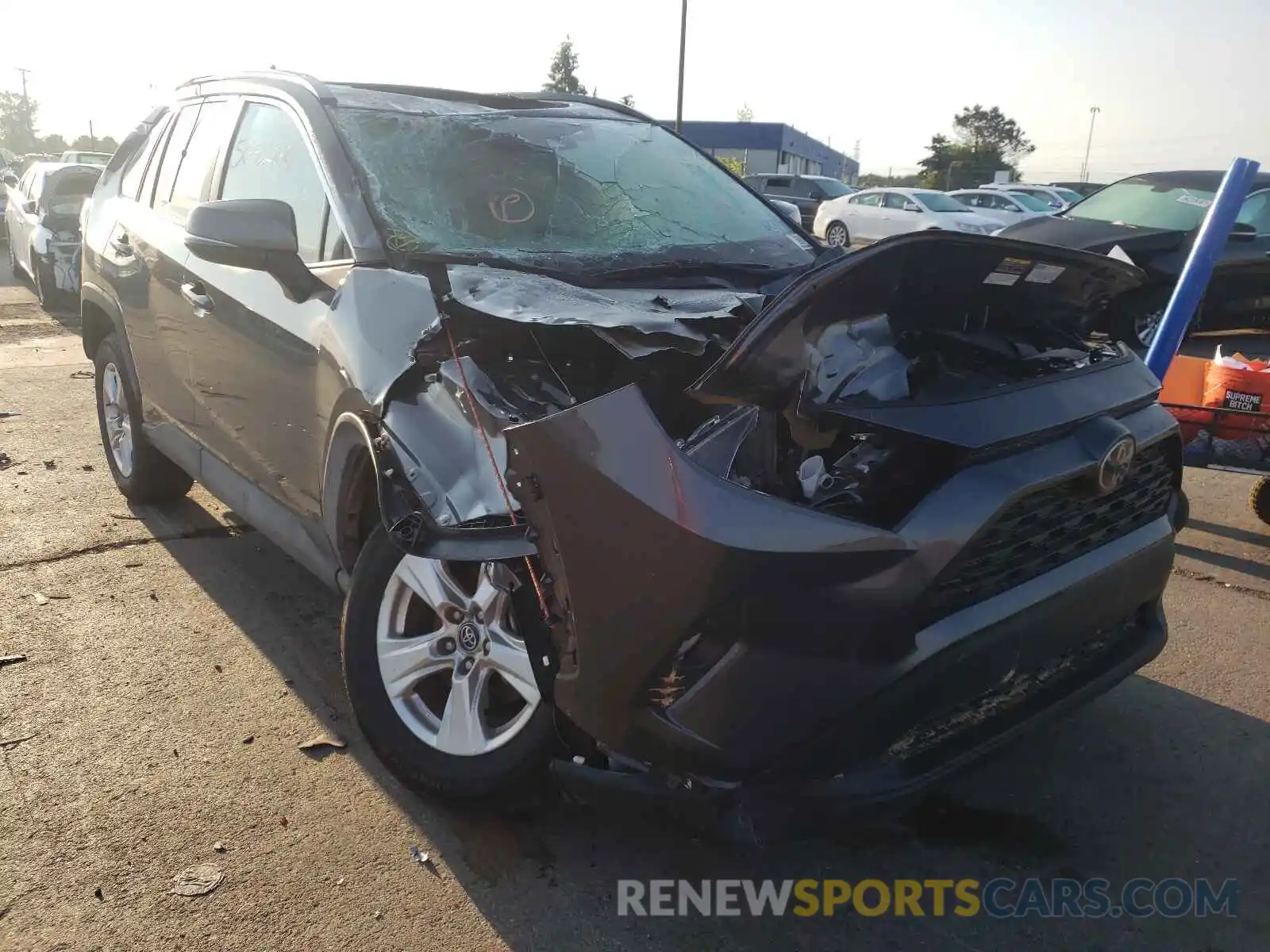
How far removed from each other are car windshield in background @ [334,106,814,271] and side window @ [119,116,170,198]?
195cm

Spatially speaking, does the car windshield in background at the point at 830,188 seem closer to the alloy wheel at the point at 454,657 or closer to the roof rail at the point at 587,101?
the roof rail at the point at 587,101

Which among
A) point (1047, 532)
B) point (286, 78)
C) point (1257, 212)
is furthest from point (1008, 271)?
point (1257, 212)

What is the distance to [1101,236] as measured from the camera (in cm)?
893

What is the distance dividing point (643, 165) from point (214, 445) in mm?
1990

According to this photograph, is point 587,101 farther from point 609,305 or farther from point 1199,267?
point 1199,267

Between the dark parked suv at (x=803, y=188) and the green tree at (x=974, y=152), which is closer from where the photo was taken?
the dark parked suv at (x=803, y=188)

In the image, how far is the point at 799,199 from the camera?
1106 inches

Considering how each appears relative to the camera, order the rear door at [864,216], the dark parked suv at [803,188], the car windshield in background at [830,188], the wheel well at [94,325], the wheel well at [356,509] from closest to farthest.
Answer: the wheel well at [356,509] < the wheel well at [94,325] < the rear door at [864,216] < the dark parked suv at [803,188] < the car windshield in background at [830,188]

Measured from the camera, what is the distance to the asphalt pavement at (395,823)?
8.11 feet

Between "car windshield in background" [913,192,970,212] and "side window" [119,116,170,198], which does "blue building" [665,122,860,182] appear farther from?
"side window" [119,116,170,198]

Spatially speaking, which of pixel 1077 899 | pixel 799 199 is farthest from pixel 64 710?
pixel 799 199

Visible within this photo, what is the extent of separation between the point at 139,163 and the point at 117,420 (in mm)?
1317

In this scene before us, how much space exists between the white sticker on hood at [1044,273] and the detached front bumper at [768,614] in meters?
0.46

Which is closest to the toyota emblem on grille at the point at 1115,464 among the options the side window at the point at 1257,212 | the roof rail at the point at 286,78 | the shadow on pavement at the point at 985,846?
the shadow on pavement at the point at 985,846
